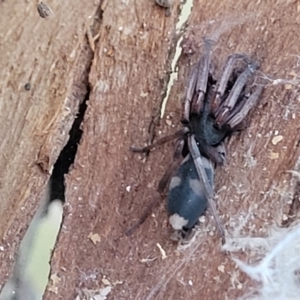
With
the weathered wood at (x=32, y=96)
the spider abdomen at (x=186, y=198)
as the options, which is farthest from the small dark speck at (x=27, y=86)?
the spider abdomen at (x=186, y=198)

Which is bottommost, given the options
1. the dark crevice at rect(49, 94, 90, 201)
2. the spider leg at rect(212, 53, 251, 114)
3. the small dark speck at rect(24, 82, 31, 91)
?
the dark crevice at rect(49, 94, 90, 201)

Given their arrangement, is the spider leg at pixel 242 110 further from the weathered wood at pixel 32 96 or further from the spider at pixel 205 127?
the weathered wood at pixel 32 96

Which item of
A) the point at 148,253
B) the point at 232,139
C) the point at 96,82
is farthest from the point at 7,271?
the point at 232,139

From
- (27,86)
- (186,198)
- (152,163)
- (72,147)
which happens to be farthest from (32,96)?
(186,198)

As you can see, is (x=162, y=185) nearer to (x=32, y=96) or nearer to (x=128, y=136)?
(x=128, y=136)

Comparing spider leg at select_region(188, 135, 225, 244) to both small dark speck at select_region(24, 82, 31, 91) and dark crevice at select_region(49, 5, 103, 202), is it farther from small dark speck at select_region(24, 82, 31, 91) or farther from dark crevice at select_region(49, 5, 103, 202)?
small dark speck at select_region(24, 82, 31, 91)

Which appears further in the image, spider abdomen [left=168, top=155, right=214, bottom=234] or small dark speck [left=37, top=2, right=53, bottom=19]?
small dark speck [left=37, top=2, right=53, bottom=19]

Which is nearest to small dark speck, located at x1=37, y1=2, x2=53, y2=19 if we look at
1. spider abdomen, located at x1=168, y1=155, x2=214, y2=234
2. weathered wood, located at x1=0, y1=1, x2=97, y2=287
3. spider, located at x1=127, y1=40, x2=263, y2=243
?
weathered wood, located at x1=0, y1=1, x2=97, y2=287

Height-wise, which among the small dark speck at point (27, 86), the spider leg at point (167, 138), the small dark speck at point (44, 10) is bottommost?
the small dark speck at point (27, 86)
